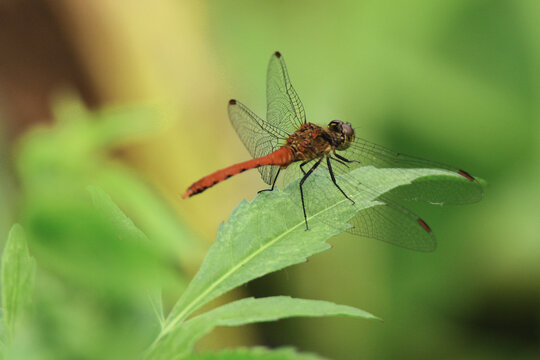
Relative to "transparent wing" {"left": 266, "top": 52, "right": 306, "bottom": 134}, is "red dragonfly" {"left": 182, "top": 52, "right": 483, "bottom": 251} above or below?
below

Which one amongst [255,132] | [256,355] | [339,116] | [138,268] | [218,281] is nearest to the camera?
[138,268]

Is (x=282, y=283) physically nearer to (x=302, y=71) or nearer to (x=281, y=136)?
(x=302, y=71)

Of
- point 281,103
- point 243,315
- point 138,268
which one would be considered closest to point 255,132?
point 281,103

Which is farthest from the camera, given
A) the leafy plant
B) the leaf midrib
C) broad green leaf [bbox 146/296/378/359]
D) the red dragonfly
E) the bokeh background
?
the bokeh background

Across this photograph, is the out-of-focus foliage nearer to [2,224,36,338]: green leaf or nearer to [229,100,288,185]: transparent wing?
[2,224,36,338]: green leaf

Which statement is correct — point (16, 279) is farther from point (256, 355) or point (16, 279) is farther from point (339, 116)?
point (339, 116)

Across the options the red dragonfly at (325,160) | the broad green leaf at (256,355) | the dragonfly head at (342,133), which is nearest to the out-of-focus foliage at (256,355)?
the broad green leaf at (256,355)

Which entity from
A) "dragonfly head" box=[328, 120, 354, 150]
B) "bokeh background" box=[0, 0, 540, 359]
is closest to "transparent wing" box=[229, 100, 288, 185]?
"dragonfly head" box=[328, 120, 354, 150]
